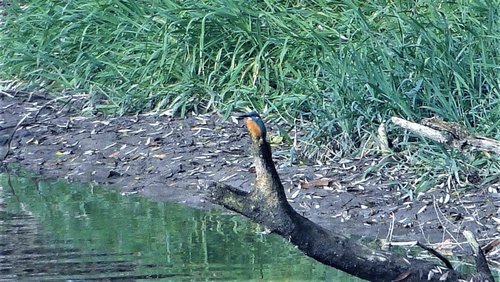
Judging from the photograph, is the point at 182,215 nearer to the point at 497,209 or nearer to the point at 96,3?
the point at 497,209

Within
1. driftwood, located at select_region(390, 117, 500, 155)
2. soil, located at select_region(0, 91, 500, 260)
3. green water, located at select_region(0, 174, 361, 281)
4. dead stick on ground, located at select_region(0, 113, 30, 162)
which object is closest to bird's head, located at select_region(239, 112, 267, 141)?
driftwood, located at select_region(390, 117, 500, 155)

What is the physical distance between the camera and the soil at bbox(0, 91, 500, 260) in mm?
6570

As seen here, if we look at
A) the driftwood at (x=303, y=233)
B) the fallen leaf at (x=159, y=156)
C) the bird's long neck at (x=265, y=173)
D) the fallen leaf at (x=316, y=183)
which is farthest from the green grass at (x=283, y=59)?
the bird's long neck at (x=265, y=173)

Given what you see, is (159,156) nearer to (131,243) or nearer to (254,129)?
(131,243)

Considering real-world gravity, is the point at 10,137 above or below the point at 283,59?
below

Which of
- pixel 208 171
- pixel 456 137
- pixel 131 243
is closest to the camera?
pixel 456 137

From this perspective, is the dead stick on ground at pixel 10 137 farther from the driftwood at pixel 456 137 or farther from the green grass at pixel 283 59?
the driftwood at pixel 456 137

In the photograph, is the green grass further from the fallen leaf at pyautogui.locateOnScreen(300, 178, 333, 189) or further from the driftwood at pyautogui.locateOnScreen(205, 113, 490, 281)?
the driftwood at pyautogui.locateOnScreen(205, 113, 490, 281)

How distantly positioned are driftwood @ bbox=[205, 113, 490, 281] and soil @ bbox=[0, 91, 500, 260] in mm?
1270

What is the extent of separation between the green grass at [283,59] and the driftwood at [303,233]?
2.59 meters

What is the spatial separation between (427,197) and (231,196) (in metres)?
2.75

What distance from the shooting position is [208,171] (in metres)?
8.07

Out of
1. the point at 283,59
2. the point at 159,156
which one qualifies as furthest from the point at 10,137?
the point at 283,59

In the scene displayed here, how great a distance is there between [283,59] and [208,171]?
1.41m
